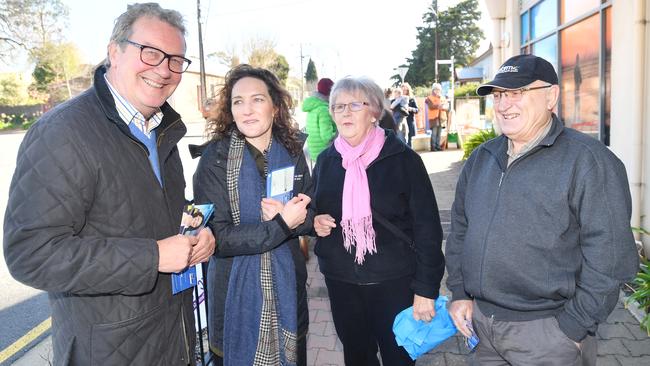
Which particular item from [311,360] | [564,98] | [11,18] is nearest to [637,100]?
[564,98]

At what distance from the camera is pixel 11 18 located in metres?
32.6

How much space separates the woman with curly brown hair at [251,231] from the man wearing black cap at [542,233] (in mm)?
942

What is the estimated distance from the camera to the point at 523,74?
215 cm

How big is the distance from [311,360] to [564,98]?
6546mm

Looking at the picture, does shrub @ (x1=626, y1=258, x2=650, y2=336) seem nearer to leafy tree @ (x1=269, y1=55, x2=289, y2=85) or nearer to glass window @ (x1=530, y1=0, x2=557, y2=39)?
glass window @ (x1=530, y1=0, x2=557, y2=39)

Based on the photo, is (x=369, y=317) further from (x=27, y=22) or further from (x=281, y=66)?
(x=281, y=66)

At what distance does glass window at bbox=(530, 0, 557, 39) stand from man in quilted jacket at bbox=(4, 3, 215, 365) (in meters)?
7.86

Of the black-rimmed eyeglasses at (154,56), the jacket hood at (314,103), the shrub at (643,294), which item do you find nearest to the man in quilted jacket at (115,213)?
the black-rimmed eyeglasses at (154,56)

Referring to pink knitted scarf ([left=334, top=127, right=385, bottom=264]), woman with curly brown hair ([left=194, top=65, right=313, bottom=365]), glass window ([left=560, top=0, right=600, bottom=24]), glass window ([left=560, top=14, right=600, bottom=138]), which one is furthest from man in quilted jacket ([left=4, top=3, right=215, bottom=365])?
glass window ([left=560, top=0, right=600, bottom=24])

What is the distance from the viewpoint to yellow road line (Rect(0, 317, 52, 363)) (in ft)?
13.4

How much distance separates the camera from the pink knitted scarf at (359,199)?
2674 millimetres

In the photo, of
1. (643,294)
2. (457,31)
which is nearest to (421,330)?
(643,294)

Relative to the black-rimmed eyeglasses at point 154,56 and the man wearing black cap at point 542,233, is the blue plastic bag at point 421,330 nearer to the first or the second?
the man wearing black cap at point 542,233

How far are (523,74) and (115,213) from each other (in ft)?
5.99
